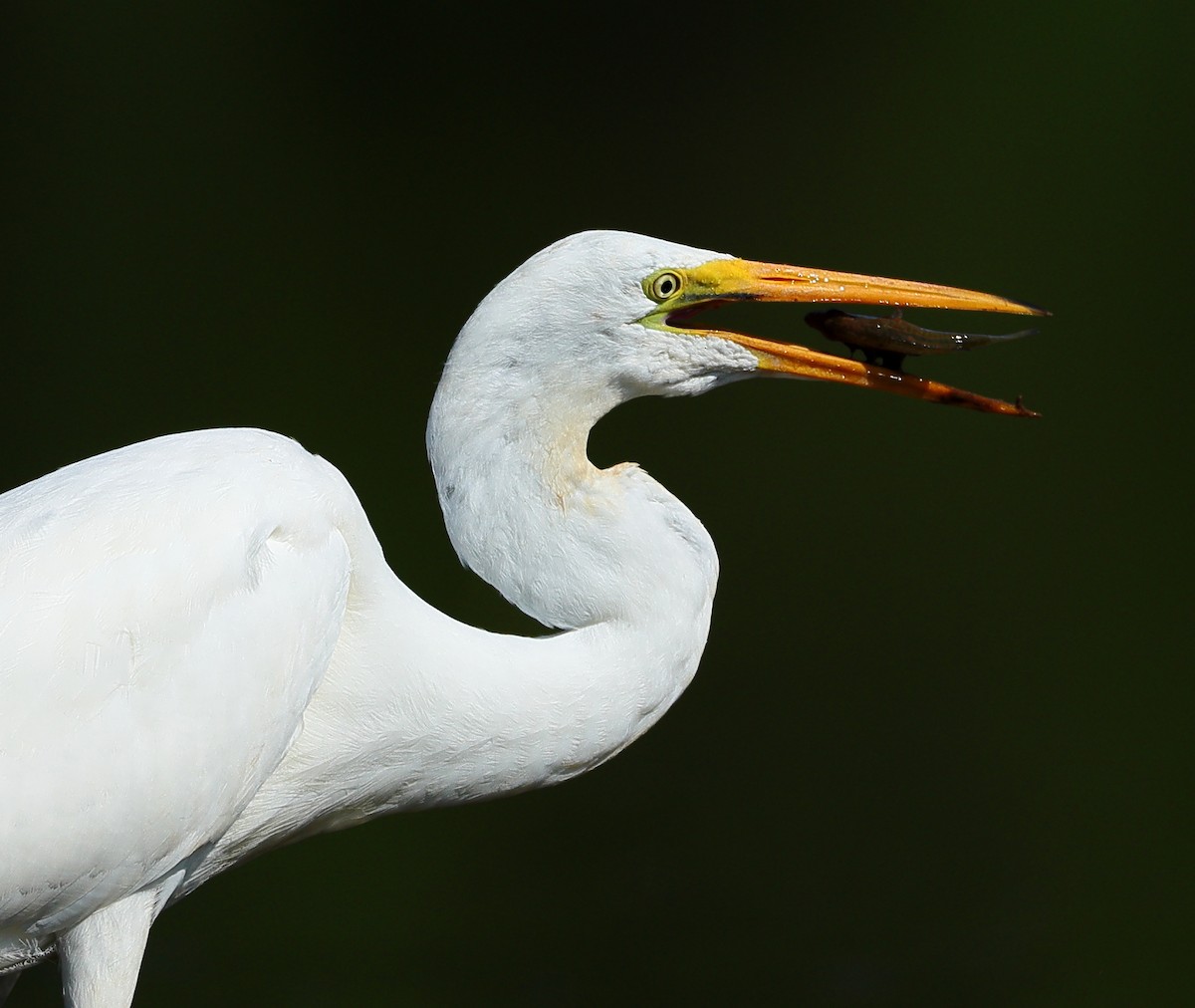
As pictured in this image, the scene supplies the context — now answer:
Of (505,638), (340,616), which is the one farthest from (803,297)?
(340,616)

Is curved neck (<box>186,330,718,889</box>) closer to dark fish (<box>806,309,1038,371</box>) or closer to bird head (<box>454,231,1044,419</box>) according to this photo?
bird head (<box>454,231,1044,419</box>)

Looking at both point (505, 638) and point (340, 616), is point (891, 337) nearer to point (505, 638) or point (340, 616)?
point (505, 638)

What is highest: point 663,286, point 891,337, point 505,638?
point 663,286

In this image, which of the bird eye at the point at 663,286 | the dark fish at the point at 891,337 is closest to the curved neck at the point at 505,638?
the bird eye at the point at 663,286

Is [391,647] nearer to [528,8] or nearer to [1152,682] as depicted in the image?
[1152,682]

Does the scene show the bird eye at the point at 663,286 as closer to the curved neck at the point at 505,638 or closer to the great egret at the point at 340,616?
the great egret at the point at 340,616

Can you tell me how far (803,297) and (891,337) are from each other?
0.52 ft

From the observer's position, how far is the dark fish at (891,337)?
6.97 feet

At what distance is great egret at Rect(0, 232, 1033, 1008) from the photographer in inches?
67.9

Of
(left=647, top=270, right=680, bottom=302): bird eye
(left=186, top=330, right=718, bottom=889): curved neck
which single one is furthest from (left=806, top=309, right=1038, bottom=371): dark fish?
(left=186, top=330, right=718, bottom=889): curved neck

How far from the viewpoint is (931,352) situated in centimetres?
213

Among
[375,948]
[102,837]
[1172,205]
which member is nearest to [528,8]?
[1172,205]

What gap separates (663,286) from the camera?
2004 millimetres

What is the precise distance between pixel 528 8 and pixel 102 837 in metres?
3.23
